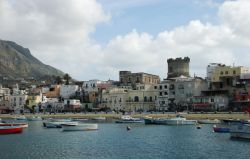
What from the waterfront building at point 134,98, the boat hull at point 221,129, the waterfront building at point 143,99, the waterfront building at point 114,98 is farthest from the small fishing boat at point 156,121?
the waterfront building at point 114,98

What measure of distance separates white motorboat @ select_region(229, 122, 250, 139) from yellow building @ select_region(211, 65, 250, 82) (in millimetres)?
78477

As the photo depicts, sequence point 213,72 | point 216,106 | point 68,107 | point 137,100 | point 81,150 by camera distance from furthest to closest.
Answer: point 68,107 < point 137,100 < point 213,72 < point 216,106 < point 81,150

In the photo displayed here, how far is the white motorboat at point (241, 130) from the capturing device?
2554 inches

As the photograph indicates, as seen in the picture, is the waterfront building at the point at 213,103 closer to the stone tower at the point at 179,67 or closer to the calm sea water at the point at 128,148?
the stone tower at the point at 179,67

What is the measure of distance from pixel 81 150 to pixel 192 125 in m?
49.2

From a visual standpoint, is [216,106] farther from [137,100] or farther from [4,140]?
[4,140]

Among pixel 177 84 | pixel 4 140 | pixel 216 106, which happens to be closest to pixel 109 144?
pixel 4 140

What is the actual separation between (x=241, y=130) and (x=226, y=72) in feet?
270

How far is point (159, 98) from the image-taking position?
157 meters

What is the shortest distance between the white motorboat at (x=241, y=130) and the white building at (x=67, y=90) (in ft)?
425

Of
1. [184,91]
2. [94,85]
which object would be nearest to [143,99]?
[184,91]

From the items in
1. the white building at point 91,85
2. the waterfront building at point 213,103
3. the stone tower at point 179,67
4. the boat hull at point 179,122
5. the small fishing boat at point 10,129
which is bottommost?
the small fishing boat at point 10,129

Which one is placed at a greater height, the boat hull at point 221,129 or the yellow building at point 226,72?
the yellow building at point 226,72

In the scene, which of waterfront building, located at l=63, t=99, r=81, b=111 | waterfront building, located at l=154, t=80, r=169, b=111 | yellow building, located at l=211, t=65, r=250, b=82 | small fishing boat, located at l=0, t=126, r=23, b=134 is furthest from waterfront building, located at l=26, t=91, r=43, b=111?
small fishing boat, located at l=0, t=126, r=23, b=134
